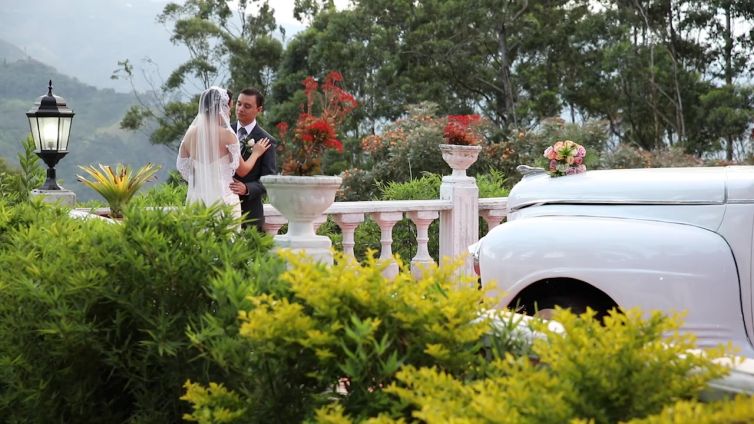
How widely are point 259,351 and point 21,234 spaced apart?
5.98ft

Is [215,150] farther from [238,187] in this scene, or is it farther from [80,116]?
[80,116]

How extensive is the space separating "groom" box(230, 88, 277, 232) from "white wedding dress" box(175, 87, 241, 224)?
0.34 ft

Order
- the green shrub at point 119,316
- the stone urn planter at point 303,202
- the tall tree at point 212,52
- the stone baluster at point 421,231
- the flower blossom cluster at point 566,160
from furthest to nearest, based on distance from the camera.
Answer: the tall tree at point 212,52 → the stone baluster at point 421,231 → the flower blossom cluster at point 566,160 → the stone urn planter at point 303,202 → the green shrub at point 119,316

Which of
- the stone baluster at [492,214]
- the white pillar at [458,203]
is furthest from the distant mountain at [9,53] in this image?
the white pillar at [458,203]

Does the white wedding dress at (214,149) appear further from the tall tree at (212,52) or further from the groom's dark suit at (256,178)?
the tall tree at (212,52)

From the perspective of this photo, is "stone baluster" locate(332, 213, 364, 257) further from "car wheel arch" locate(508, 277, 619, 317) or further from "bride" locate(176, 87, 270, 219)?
"car wheel arch" locate(508, 277, 619, 317)

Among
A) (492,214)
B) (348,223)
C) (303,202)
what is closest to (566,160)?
(303,202)

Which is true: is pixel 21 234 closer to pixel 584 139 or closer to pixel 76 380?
pixel 76 380

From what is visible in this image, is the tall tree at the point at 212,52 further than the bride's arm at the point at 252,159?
Yes

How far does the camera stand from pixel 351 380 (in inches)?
102

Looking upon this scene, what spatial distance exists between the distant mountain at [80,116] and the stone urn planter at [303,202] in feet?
230

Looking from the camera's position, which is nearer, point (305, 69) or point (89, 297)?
point (89, 297)

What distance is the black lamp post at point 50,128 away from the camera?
8586mm

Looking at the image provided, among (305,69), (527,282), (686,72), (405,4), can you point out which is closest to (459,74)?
(405,4)
